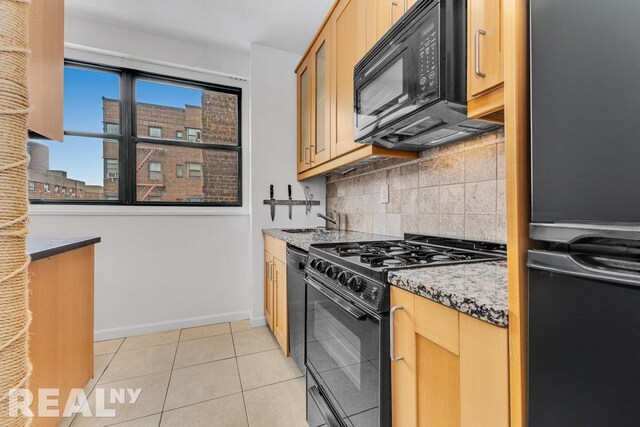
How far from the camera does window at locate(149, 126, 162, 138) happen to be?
2791 millimetres

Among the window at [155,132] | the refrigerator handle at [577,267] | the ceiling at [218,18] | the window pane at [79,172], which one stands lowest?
the refrigerator handle at [577,267]

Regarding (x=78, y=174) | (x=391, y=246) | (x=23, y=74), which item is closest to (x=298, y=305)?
(x=391, y=246)

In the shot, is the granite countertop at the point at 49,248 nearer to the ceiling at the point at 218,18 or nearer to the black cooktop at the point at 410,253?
the black cooktop at the point at 410,253

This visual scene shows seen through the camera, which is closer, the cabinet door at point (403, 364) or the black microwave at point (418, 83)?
the cabinet door at point (403, 364)

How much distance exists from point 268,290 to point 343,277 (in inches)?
65.9

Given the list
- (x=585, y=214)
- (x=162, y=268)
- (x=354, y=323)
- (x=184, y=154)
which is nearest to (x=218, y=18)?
(x=184, y=154)

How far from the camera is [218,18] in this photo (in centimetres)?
245

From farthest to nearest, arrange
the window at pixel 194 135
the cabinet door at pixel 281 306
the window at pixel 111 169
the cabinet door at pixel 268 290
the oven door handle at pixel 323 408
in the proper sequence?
1. the window at pixel 194 135
2. the window at pixel 111 169
3. the cabinet door at pixel 268 290
4. the cabinet door at pixel 281 306
5. the oven door handle at pixel 323 408

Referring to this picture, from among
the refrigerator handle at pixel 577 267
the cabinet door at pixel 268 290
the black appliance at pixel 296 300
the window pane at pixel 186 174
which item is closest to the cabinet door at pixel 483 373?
the refrigerator handle at pixel 577 267

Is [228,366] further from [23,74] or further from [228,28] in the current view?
[228,28]

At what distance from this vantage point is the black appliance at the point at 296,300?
5.62 ft

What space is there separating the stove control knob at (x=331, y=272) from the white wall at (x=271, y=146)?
163cm

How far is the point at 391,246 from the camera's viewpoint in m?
1.58

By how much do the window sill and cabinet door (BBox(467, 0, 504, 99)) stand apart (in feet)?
8.03
